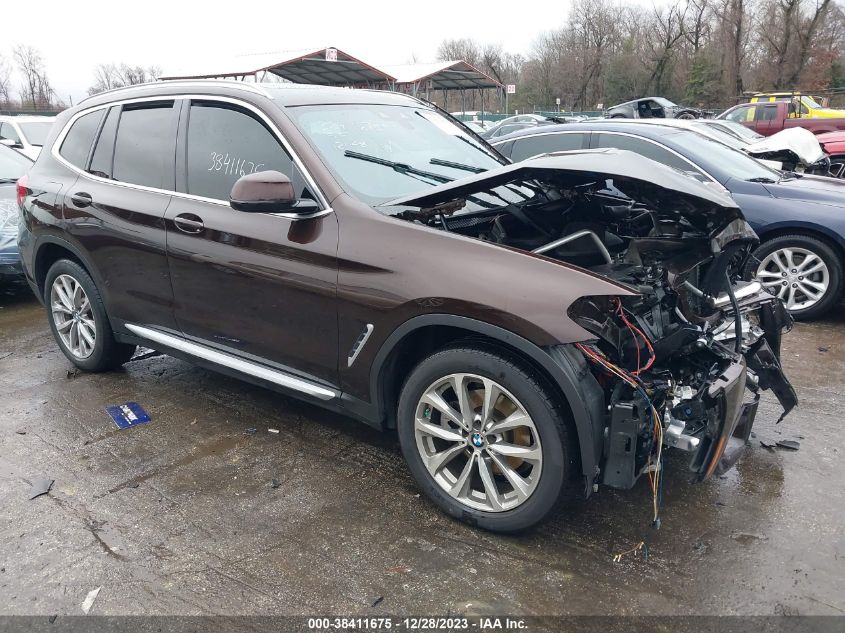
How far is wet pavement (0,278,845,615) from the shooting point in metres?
2.48

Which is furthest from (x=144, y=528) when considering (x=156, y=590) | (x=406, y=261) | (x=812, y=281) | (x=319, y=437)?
(x=812, y=281)

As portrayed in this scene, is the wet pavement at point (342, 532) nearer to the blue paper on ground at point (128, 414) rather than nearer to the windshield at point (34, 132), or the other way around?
the blue paper on ground at point (128, 414)

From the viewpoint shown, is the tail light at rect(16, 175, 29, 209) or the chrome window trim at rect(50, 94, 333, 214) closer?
the chrome window trim at rect(50, 94, 333, 214)

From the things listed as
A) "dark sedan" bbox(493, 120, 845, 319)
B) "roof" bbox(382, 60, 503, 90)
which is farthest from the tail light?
"roof" bbox(382, 60, 503, 90)

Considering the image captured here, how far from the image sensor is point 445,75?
107 feet

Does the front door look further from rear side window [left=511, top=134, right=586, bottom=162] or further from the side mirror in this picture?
rear side window [left=511, top=134, right=586, bottom=162]

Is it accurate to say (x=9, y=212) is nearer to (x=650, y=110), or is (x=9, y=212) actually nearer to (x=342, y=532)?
(x=342, y=532)

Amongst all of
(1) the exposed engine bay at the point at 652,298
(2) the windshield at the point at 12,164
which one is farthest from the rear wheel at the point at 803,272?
(2) the windshield at the point at 12,164

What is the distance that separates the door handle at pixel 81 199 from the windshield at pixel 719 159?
5101 millimetres

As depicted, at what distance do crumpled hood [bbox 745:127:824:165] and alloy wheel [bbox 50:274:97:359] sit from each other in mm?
6946

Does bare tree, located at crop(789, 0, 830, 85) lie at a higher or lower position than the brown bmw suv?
higher

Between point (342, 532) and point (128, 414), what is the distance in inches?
76.4

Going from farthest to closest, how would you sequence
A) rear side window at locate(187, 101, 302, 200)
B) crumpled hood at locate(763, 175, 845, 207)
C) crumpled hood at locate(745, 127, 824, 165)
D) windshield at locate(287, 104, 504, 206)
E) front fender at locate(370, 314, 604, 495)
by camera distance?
crumpled hood at locate(745, 127, 824, 165)
crumpled hood at locate(763, 175, 845, 207)
rear side window at locate(187, 101, 302, 200)
windshield at locate(287, 104, 504, 206)
front fender at locate(370, 314, 604, 495)

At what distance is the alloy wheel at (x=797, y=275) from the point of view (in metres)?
5.53
